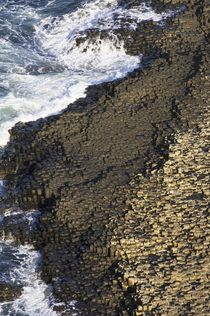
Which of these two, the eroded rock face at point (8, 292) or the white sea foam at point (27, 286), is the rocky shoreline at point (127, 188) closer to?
the white sea foam at point (27, 286)

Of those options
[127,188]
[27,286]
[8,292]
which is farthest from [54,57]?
[8,292]

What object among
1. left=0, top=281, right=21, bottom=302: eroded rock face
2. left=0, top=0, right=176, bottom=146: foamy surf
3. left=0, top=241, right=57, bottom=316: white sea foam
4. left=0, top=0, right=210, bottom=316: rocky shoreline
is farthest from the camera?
left=0, top=0, right=176, bottom=146: foamy surf

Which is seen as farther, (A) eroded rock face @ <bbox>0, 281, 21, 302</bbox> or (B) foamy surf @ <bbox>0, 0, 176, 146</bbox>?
(B) foamy surf @ <bbox>0, 0, 176, 146</bbox>

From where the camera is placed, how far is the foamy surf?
33.6 metres

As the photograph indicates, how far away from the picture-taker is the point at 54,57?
37.7 metres

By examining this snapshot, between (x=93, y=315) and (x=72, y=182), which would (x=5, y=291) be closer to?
(x=93, y=315)

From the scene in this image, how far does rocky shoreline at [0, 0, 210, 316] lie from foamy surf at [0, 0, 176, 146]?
1.27 m

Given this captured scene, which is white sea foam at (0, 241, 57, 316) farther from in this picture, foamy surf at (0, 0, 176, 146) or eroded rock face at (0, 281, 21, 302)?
foamy surf at (0, 0, 176, 146)

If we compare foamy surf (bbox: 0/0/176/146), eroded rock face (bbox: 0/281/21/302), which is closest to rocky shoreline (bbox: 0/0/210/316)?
Result: eroded rock face (bbox: 0/281/21/302)

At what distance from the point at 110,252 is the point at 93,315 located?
2134 mm

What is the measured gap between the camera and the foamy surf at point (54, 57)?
1321 inches

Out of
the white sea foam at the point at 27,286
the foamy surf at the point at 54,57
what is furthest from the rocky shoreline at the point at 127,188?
the foamy surf at the point at 54,57

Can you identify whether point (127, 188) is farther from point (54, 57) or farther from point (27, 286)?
point (54, 57)

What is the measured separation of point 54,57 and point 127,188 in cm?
1184
